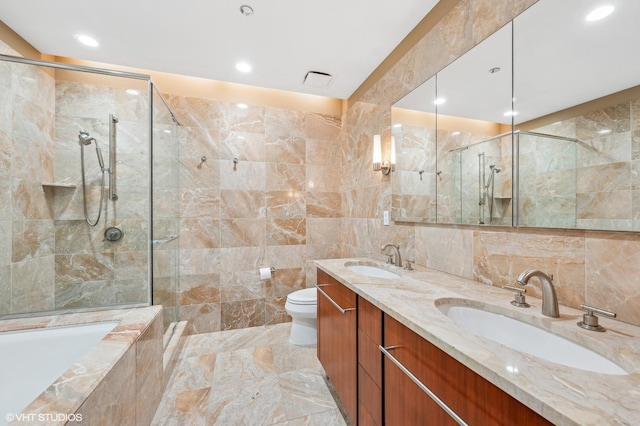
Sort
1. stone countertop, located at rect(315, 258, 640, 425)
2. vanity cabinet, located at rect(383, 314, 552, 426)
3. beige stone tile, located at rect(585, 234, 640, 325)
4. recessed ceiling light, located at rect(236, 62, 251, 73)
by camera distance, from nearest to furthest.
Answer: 1. stone countertop, located at rect(315, 258, 640, 425)
2. vanity cabinet, located at rect(383, 314, 552, 426)
3. beige stone tile, located at rect(585, 234, 640, 325)
4. recessed ceiling light, located at rect(236, 62, 251, 73)

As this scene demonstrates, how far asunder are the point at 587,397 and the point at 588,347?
338mm

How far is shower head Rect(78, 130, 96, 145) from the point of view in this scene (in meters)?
2.12

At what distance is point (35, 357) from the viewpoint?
1.34 m

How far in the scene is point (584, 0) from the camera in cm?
91

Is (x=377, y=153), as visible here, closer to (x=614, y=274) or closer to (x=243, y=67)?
(x=243, y=67)

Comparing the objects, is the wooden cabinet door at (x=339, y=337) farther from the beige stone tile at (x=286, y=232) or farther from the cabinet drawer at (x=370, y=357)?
the beige stone tile at (x=286, y=232)

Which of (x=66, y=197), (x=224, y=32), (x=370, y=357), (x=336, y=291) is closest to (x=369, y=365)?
(x=370, y=357)

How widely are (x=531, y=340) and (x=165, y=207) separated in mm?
2459

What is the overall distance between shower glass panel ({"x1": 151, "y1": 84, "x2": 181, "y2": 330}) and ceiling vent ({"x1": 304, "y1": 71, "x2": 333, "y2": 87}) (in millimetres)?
→ 1274

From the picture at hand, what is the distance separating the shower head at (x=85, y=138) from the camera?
A: 2.12 meters

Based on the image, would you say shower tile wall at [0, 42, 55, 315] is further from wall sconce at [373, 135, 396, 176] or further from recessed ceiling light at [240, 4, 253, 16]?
wall sconce at [373, 135, 396, 176]

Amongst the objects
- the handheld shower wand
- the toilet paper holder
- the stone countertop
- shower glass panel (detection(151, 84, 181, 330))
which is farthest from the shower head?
the stone countertop

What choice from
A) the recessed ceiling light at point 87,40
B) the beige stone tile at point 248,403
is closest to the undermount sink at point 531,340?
the beige stone tile at point 248,403

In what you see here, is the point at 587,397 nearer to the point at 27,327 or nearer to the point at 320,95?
the point at 27,327
